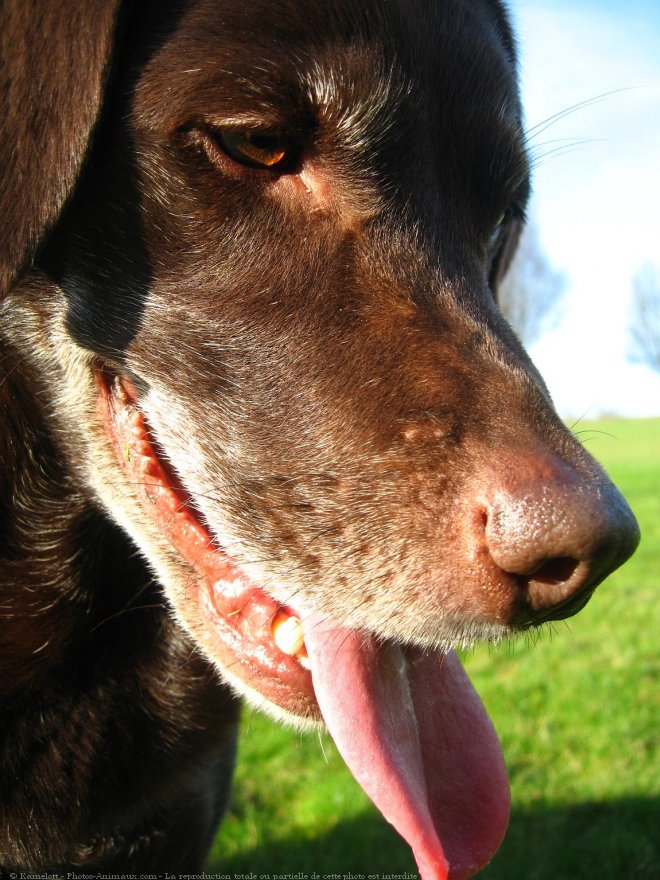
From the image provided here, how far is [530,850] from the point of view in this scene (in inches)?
143

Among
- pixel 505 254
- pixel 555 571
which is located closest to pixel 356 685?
pixel 555 571

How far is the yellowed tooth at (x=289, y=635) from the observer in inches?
81.4

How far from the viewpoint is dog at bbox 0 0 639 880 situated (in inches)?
71.0

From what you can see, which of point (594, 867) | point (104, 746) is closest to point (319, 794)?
point (594, 867)

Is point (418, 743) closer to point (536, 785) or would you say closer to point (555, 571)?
point (555, 571)

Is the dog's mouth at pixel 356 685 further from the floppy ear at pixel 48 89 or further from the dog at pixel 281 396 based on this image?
the floppy ear at pixel 48 89

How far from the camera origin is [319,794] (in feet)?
13.1

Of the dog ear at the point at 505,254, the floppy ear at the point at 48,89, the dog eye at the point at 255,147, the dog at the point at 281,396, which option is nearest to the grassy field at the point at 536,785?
the dog at the point at 281,396

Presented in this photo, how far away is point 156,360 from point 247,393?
0.81 feet

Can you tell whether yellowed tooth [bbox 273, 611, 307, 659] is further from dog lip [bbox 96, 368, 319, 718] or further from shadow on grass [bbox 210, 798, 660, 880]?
shadow on grass [bbox 210, 798, 660, 880]

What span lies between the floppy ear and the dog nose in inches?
43.8

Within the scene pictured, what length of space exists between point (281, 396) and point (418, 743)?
0.88 metres

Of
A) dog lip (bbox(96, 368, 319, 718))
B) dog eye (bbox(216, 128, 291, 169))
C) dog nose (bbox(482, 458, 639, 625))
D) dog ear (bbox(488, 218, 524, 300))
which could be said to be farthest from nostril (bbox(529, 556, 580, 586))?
dog ear (bbox(488, 218, 524, 300))

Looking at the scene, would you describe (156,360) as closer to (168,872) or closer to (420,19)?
(420,19)
